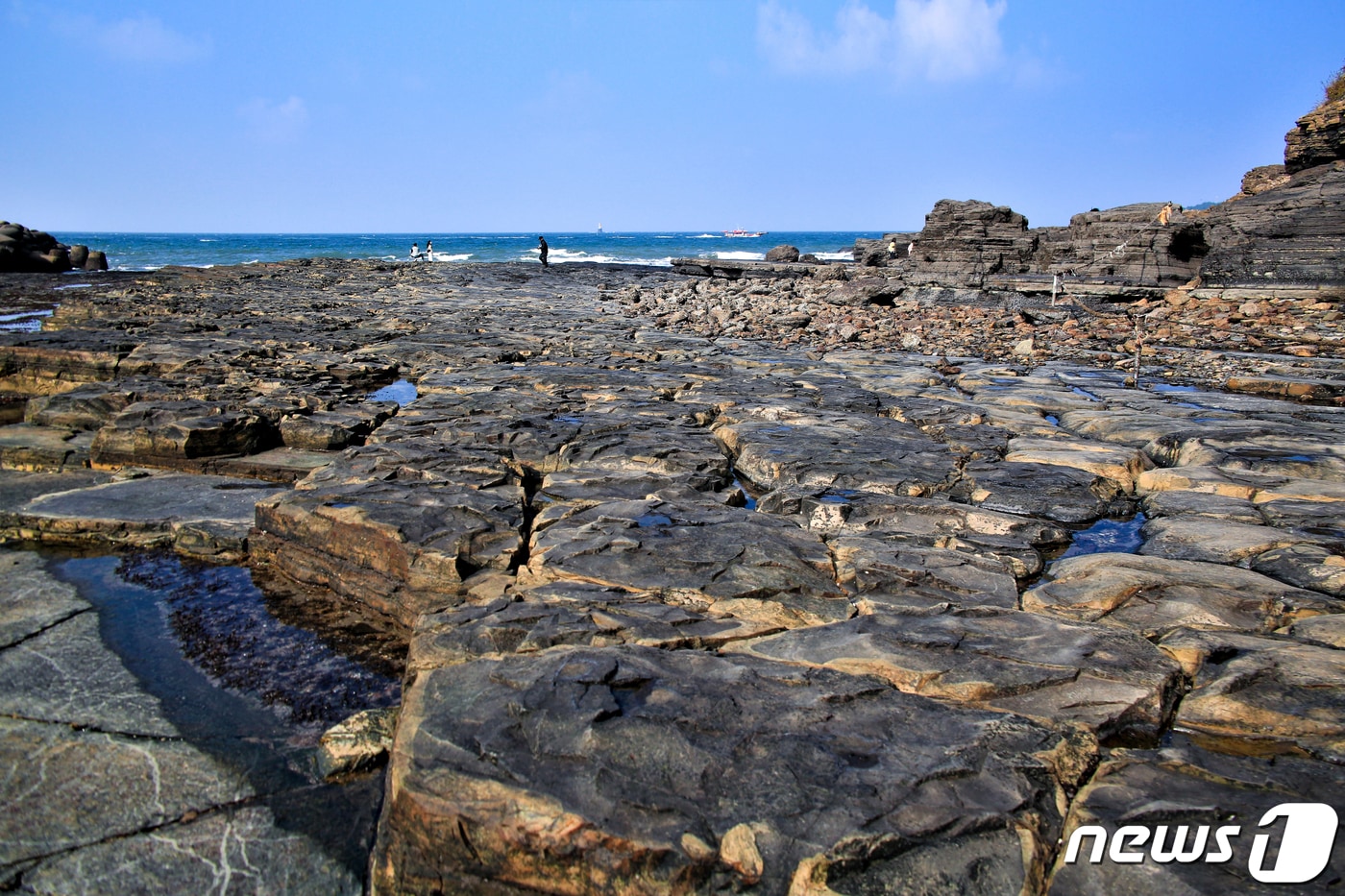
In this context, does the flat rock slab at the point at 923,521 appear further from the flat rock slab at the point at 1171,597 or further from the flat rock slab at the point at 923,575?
the flat rock slab at the point at 1171,597

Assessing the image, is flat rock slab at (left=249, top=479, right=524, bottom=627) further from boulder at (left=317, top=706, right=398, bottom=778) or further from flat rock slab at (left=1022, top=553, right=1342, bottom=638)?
flat rock slab at (left=1022, top=553, right=1342, bottom=638)

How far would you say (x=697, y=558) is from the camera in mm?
3484

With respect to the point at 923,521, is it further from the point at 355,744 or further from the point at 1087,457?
the point at 355,744

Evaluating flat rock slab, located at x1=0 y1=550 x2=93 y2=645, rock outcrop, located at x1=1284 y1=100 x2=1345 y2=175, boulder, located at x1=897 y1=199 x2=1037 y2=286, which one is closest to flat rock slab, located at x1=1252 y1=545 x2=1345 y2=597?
flat rock slab, located at x1=0 y1=550 x2=93 y2=645

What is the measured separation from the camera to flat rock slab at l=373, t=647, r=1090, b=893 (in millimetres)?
1875

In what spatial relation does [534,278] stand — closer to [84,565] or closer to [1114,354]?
[1114,354]

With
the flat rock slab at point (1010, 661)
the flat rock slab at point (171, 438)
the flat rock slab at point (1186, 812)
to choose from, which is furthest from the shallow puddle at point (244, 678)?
the flat rock slab at point (1186, 812)

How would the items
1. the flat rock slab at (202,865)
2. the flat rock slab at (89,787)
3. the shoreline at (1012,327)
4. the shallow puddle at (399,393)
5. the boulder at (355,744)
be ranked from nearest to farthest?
the flat rock slab at (202,865) → the flat rock slab at (89,787) → the boulder at (355,744) → the shallow puddle at (399,393) → the shoreline at (1012,327)

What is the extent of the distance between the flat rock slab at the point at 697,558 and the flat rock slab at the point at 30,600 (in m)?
2.16

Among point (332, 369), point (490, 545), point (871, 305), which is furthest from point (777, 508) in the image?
point (871, 305)

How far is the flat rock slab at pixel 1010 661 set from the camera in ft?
8.14

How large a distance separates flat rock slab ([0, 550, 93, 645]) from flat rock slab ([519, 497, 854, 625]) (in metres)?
2.16

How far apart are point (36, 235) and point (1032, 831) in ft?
130

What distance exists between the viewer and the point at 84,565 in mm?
4109
